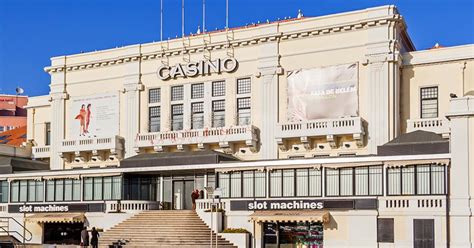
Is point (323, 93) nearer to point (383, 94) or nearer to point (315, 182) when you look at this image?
point (383, 94)

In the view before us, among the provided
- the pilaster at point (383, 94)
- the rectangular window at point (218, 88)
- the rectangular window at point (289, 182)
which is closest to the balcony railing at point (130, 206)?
the rectangular window at point (218, 88)

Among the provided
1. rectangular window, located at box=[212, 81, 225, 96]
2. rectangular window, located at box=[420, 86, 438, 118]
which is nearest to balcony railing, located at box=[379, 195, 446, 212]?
rectangular window, located at box=[420, 86, 438, 118]

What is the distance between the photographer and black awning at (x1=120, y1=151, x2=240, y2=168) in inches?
2039

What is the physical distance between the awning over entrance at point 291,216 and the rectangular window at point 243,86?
11.6 metres

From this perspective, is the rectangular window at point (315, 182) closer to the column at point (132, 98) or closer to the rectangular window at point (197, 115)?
the rectangular window at point (197, 115)

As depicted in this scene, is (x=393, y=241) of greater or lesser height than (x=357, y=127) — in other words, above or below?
below

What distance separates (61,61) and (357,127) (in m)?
26.9

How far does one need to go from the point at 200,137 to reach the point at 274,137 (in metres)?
5.62

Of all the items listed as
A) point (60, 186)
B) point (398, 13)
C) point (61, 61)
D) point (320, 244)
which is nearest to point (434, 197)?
point (320, 244)

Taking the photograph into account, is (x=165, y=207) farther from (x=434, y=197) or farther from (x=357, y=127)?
(x=434, y=197)

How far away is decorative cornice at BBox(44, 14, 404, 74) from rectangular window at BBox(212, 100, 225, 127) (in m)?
3.99

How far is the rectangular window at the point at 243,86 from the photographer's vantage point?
56388 mm

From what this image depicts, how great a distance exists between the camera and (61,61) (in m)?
65.1

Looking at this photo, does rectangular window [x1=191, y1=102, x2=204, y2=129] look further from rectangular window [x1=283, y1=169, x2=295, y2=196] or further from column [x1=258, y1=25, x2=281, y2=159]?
rectangular window [x1=283, y1=169, x2=295, y2=196]
